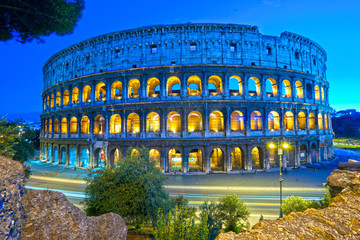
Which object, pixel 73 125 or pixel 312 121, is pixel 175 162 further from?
pixel 312 121

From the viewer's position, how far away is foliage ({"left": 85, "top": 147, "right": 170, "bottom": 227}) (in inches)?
319

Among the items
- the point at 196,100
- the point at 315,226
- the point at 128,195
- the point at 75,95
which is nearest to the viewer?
the point at 315,226

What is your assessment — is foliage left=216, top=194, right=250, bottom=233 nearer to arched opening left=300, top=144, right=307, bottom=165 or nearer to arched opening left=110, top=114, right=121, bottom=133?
arched opening left=110, top=114, right=121, bottom=133

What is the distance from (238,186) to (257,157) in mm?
8462

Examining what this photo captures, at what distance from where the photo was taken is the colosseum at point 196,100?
22.1 meters

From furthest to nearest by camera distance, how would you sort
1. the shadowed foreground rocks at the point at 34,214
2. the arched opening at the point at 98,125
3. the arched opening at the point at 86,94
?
1. the arched opening at the point at 86,94
2. the arched opening at the point at 98,125
3. the shadowed foreground rocks at the point at 34,214

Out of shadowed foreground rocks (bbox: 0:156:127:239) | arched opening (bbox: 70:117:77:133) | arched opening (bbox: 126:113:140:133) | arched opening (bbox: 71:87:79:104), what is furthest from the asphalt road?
arched opening (bbox: 71:87:79:104)

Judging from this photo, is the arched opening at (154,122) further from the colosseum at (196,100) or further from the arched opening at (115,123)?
the arched opening at (115,123)

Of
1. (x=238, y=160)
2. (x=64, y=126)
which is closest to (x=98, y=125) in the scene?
(x=64, y=126)

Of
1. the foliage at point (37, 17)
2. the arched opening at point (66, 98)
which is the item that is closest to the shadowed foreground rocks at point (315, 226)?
the foliage at point (37, 17)

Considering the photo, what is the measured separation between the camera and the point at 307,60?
2708cm

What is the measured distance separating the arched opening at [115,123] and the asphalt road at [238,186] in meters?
6.99

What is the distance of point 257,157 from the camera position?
23.8 metres

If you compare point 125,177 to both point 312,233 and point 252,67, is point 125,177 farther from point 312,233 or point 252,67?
point 252,67
